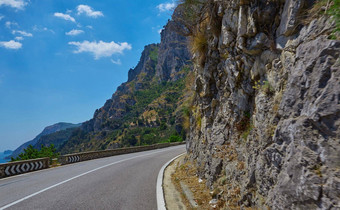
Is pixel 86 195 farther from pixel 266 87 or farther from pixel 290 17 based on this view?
pixel 290 17

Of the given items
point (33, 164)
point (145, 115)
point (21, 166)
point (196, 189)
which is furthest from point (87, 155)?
point (145, 115)

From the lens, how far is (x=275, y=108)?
3539 mm

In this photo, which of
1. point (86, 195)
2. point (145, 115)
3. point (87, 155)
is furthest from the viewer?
point (145, 115)

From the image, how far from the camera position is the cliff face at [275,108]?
2.47 meters

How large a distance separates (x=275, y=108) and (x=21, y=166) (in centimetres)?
1279

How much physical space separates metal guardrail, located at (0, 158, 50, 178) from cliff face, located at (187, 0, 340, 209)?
32.2ft

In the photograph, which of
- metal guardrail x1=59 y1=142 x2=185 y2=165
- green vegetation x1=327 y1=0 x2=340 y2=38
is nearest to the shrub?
green vegetation x1=327 y1=0 x2=340 y2=38

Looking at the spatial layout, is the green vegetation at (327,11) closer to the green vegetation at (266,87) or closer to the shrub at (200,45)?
the green vegetation at (266,87)

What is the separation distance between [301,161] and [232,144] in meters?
2.76

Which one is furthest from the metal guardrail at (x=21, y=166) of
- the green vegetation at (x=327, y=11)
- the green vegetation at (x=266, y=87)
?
the green vegetation at (x=327, y=11)

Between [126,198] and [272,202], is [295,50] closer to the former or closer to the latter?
[272,202]

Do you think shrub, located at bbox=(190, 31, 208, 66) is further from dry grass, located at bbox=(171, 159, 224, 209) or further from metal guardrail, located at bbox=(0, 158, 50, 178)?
metal guardrail, located at bbox=(0, 158, 50, 178)

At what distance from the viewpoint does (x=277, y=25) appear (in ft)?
13.2

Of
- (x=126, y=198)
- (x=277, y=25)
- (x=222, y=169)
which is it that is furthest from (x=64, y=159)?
(x=277, y=25)
